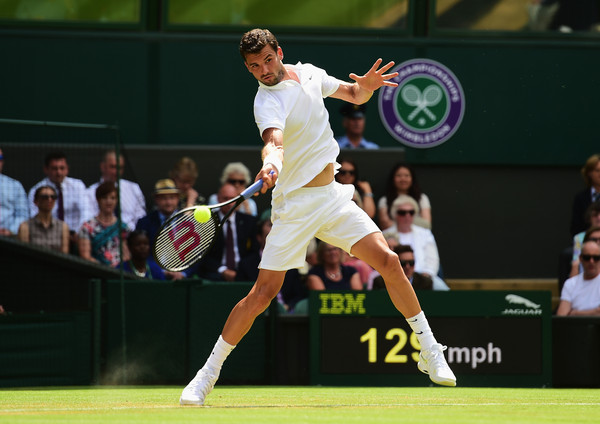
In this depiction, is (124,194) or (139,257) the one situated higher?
(124,194)

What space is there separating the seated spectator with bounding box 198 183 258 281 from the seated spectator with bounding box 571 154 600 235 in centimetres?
317

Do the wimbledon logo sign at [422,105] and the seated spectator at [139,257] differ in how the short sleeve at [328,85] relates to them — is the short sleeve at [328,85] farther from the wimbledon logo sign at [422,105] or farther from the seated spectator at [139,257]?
the wimbledon logo sign at [422,105]

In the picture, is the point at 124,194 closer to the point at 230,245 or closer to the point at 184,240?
the point at 230,245

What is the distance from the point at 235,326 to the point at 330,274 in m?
3.70

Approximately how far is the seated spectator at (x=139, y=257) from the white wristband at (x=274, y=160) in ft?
13.8

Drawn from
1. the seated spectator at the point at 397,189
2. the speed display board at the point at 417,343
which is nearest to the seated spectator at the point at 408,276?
the speed display board at the point at 417,343

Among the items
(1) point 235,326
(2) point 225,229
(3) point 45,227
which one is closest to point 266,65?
(1) point 235,326

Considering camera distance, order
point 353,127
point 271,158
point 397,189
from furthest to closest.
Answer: point 353,127, point 397,189, point 271,158

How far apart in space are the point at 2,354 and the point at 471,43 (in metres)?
6.44

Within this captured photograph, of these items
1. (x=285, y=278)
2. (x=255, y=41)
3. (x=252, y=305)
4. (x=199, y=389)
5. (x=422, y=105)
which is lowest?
(x=199, y=389)

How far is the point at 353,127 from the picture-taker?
39.2ft

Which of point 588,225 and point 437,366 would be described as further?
point 588,225

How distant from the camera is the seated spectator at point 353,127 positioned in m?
11.8

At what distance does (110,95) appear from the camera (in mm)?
12844
